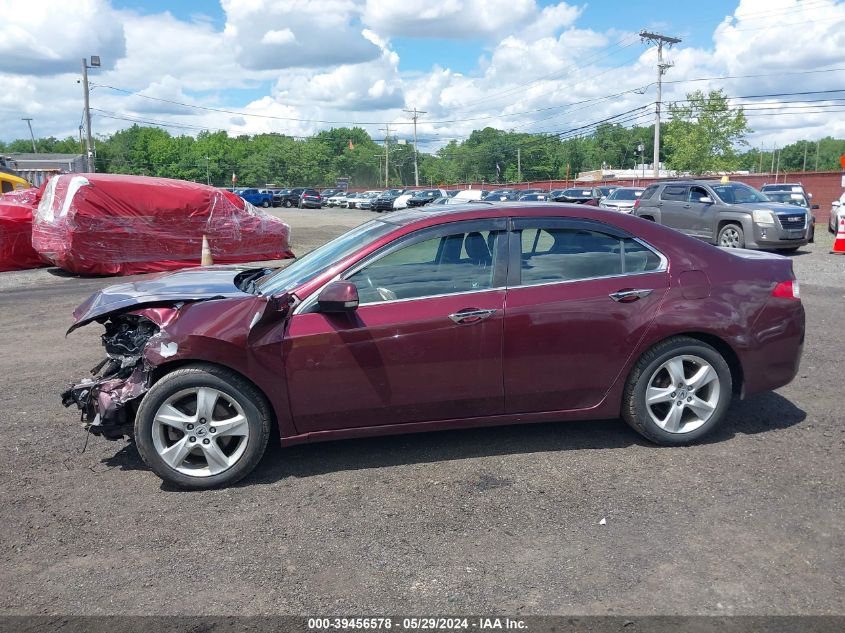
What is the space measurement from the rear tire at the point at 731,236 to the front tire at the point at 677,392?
42.3ft

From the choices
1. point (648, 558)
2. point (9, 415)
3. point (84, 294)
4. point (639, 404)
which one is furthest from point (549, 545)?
point (84, 294)

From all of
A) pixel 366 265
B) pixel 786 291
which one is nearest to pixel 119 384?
pixel 366 265

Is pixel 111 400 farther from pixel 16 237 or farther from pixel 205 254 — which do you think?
pixel 16 237

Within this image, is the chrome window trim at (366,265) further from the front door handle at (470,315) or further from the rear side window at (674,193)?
the rear side window at (674,193)

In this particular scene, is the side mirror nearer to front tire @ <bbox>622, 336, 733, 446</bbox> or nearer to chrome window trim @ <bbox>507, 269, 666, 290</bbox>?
chrome window trim @ <bbox>507, 269, 666, 290</bbox>

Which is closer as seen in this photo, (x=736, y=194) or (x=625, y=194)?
(x=736, y=194)

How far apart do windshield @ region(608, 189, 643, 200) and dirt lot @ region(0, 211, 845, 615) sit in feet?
83.1

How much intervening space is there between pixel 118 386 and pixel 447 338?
6.64 feet

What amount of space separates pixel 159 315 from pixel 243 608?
2.03m

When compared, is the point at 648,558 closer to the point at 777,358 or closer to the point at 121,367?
the point at 777,358

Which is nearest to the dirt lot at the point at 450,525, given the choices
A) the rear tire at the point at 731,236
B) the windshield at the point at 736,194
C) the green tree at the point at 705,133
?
the rear tire at the point at 731,236

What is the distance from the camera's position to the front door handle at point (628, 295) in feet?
15.2

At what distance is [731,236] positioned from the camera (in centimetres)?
1664

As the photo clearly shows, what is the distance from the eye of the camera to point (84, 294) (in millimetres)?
12219
